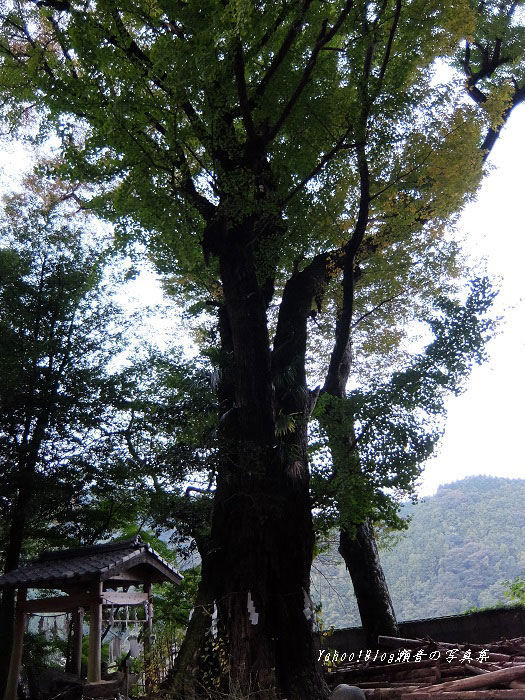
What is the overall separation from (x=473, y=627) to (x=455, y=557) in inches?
759

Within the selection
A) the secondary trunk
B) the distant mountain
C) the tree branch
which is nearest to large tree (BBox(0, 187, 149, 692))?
the secondary trunk

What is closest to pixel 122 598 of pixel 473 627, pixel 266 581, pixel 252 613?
pixel 266 581

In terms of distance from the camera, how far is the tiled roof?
8.85m

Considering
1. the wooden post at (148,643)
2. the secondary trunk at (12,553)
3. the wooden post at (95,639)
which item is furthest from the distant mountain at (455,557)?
the wooden post at (95,639)

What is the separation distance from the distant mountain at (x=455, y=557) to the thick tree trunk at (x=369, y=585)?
1384 centimetres

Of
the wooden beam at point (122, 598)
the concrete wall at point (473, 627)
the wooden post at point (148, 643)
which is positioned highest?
Result: the wooden beam at point (122, 598)

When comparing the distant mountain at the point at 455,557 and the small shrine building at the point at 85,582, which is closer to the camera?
the small shrine building at the point at 85,582

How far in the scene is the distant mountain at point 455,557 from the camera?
25297 millimetres

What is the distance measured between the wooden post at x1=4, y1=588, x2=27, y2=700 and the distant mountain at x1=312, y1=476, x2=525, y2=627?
15588 millimetres

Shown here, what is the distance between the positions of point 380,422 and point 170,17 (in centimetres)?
602

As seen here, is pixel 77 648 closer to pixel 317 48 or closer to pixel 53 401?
pixel 53 401

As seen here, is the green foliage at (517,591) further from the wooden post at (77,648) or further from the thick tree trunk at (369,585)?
the wooden post at (77,648)

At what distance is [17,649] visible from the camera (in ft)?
30.8

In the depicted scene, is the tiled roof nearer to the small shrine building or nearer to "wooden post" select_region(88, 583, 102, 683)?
the small shrine building
